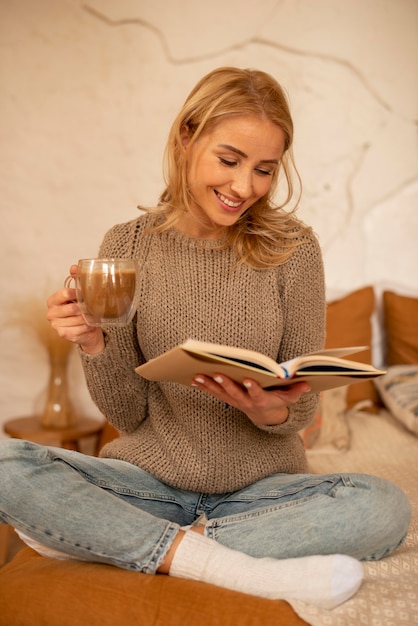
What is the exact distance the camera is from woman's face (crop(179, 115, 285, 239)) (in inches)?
60.9

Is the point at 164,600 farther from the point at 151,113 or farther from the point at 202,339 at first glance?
the point at 151,113

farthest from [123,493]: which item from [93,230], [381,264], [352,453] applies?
[381,264]

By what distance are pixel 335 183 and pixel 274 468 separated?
1656 millimetres

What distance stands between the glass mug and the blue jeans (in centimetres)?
28

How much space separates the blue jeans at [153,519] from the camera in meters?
1.32

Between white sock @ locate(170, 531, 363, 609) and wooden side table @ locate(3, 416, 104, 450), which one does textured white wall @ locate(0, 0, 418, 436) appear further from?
white sock @ locate(170, 531, 363, 609)

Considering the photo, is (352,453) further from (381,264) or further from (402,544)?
(381,264)

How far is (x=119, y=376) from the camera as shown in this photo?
63.9 inches

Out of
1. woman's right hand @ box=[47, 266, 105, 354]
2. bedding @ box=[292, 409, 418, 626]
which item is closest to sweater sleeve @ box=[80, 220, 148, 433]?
woman's right hand @ box=[47, 266, 105, 354]

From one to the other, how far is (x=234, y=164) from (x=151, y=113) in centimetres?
147

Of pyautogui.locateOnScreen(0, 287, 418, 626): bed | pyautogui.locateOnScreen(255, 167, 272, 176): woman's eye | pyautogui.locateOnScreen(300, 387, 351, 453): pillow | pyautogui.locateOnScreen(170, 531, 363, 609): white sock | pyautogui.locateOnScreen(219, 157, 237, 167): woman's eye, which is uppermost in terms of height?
pyautogui.locateOnScreen(219, 157, 237, 167): woman's eye

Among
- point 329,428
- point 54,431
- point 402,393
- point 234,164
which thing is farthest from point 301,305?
point 54,431

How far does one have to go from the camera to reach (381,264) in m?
2.99

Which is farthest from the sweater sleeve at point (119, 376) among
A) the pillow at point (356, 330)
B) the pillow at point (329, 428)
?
the pillow at point (356, 330)
